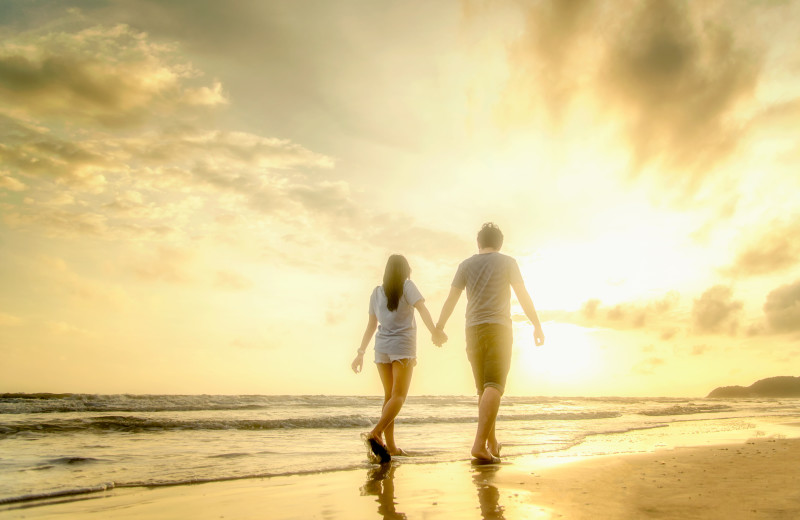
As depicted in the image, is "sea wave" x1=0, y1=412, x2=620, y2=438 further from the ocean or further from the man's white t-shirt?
the man's white t-shirt


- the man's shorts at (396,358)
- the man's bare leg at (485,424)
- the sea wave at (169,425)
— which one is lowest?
the sea wave at (169,425)

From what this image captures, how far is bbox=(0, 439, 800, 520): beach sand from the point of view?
10.3ft

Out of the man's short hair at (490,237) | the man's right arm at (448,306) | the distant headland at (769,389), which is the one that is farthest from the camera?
the distant headland at (769,389)

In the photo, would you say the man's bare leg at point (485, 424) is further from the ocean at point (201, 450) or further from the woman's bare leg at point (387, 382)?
the woman's bare leg at point (387, 382)

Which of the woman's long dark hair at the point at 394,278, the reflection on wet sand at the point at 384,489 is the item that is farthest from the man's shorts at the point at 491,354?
the reflection on wet sand at the point at 384,489

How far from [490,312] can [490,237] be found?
888 millimetres

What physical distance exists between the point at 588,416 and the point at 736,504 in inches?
627

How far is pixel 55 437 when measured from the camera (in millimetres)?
10555

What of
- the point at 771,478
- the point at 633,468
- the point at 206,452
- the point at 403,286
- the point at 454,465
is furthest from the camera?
the point at 206,452

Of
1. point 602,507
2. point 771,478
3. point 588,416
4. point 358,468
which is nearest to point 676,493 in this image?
point 602,507

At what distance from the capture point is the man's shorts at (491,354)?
5.55 metres

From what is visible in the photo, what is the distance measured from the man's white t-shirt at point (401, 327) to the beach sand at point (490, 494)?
4.53 feet

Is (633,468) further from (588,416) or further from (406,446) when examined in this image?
(588,416)

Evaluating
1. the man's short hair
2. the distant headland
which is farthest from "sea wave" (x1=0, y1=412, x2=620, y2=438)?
the distant headland
